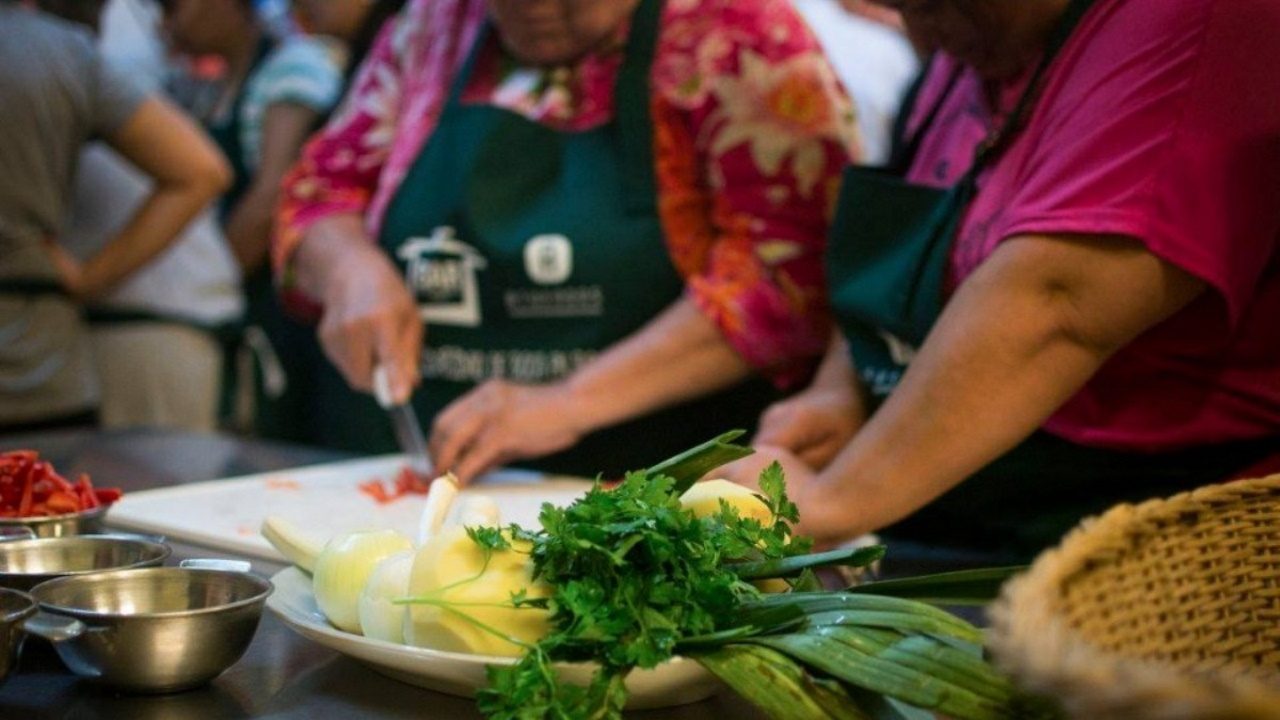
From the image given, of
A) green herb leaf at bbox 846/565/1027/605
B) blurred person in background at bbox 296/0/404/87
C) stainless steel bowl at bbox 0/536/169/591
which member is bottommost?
green herb leaf at bbox 846/565/1027/605

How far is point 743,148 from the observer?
6.85 ft

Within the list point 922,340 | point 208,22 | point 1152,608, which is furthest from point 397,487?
point 208,22

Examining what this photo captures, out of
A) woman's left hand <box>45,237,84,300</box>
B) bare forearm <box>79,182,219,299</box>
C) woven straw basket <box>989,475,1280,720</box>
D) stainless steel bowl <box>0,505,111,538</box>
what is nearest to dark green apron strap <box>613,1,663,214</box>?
stainless steel bowl <box>0,505,111,538</box>

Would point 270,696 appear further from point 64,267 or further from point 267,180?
point 267,180

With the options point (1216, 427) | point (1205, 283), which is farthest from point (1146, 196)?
point (1216, 427)

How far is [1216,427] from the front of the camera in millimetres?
Result: 1491

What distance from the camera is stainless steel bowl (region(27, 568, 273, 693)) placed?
3.33 feet

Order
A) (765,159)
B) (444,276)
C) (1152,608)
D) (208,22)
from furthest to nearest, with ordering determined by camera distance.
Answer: (208,22) < (444,276) < (765,159) < (1152,608)

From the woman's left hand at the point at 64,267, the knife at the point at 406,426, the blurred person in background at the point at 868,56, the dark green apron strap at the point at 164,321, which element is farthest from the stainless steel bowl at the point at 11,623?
the dark green apron strap at the point at 164,321

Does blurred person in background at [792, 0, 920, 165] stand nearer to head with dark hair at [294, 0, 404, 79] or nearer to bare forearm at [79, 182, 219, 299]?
head with dark hair at [294, 0, 404, 79]

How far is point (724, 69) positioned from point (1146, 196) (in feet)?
2.95

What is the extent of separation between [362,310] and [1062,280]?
1.19m

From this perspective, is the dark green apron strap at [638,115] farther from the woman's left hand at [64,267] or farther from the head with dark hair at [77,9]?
the head with dark hair at [77,9]

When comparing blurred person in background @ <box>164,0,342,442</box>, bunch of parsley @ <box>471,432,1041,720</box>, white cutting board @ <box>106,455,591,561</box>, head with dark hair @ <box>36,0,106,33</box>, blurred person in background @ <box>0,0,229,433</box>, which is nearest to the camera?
bunch of parsley @ <box>471,432,1041,720</box>
